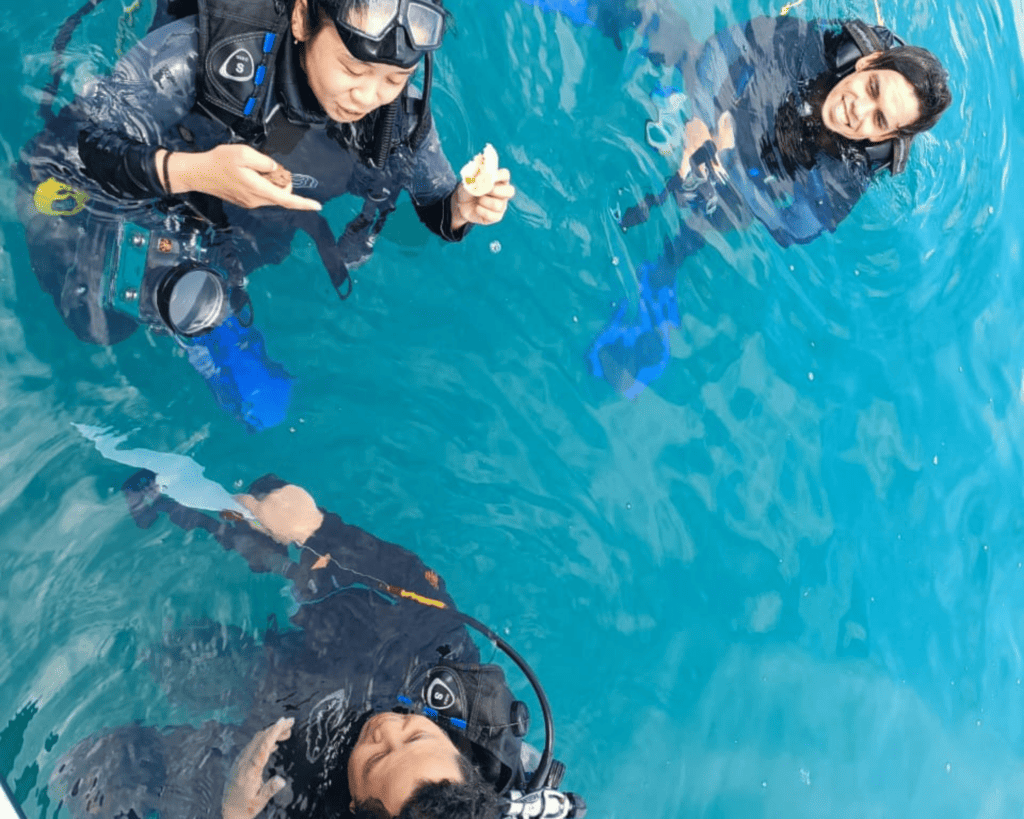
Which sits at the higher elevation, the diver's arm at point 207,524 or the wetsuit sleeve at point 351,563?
the wetsuit sleeve at point 351,563

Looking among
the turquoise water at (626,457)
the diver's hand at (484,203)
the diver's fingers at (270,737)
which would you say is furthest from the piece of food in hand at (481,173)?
the diver's fingers at (270,737)

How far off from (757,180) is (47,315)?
351 centimetres

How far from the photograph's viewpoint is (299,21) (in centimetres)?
232

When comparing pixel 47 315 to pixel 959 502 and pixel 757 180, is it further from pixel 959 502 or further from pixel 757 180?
pixel 959 502

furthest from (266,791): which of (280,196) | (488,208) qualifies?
(488,208)

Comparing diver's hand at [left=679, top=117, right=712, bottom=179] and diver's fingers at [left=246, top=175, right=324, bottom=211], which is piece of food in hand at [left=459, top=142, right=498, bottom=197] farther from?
diver's hand at [left=679, top=117, right=712, bottom=179]

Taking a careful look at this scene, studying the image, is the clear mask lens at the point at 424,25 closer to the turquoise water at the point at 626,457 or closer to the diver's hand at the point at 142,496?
the turquoise water at the point at 626,457

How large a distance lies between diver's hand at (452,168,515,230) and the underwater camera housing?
0.83 meters

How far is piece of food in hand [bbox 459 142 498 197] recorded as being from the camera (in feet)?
8.29

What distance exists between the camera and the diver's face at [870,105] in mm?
3770

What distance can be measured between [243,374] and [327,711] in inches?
56.5

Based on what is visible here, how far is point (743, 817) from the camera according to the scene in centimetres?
430

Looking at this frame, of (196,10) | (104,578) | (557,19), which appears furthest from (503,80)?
(104,578)

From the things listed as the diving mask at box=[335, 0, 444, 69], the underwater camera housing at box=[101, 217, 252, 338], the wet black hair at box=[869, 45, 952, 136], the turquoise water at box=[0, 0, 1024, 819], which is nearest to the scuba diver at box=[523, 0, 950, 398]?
the turquoise water at box=[0, 0, 1024, 819]
